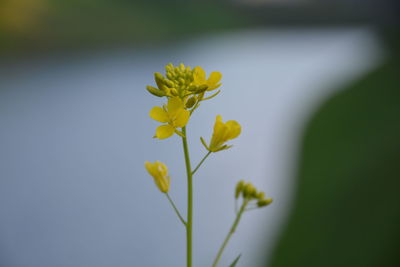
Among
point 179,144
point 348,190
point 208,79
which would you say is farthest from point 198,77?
point 179,144

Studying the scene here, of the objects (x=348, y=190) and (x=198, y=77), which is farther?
(x=348, y=190)

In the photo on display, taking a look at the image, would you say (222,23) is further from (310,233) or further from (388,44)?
(310,233)

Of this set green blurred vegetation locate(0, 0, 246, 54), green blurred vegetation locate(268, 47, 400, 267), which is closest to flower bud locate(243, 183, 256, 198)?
green blurred vegetation locate(268, 47, 400, 267)

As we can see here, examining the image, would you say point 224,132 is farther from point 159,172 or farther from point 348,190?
point 348,190

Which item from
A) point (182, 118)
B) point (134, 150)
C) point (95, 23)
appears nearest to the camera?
point (182, 118)

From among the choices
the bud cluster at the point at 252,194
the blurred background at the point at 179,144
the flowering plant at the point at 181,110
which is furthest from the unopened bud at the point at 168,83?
the blurred background at the point at 179,144

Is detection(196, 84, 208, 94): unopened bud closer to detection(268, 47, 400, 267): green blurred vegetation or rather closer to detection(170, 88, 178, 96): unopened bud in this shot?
detection(170, 88, 178, 96): unopened bud
